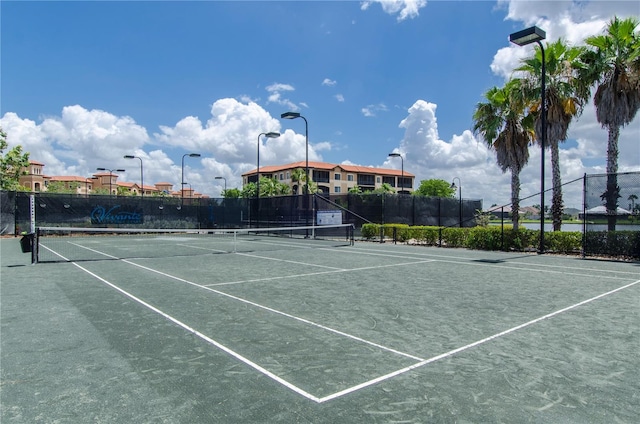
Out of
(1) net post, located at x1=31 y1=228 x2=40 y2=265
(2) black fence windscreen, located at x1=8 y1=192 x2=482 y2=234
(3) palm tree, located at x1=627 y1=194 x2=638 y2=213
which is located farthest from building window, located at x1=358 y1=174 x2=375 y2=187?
(1) net post, located at x1=31 y1=228 x2=40 y2=265

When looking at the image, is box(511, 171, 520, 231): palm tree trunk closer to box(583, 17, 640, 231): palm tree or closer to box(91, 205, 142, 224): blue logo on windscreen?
box(583, 17, 640, 231): palm tree

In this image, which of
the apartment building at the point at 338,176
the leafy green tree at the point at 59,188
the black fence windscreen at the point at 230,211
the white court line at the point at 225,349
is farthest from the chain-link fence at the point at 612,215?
the leafy green tree at the point at 59,188

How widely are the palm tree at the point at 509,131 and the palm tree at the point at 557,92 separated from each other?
3.24 ft

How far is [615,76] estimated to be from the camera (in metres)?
16.7

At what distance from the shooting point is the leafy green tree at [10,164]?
37906 millimetres

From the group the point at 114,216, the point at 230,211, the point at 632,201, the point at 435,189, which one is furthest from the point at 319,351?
the point at 435,189

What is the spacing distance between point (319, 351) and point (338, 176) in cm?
10094

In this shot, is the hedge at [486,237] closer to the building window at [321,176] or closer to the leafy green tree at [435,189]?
the building window at [321,176]

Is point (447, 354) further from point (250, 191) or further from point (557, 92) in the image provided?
point (250, 191)

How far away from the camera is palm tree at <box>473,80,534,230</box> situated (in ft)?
67.1

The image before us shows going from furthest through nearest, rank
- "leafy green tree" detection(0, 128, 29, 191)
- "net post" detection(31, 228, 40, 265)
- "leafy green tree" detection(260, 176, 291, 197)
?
"leafy green tree" detection(260, 176, 291, 197)
"leafy green tree" detection(0, 128, 29, 191)
"net post" detection(31, 228, 40, 265)

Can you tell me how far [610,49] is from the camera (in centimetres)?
1673

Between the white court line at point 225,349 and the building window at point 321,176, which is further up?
the building window at point 321,176

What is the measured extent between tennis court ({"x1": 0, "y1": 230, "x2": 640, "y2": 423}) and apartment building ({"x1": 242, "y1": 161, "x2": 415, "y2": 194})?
3342 inches
